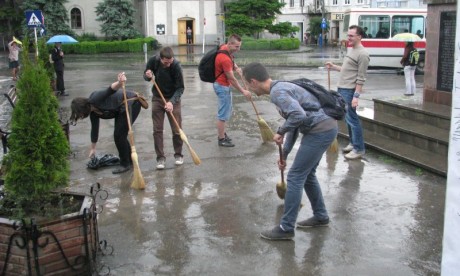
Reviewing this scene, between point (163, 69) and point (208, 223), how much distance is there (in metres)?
2.84

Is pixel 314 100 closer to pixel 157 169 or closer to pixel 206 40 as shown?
pixel 157 169

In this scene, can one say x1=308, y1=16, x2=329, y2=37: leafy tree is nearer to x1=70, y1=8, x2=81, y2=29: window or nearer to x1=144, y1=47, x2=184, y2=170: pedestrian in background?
x1=70, y1=8, x2=81, y2=29: window

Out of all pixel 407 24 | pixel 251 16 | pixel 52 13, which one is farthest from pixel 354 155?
pixel 52 13

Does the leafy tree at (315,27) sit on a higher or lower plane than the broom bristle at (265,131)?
higher

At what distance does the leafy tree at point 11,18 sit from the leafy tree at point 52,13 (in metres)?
2.10

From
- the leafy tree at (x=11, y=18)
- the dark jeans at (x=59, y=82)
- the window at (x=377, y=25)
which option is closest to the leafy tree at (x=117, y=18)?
the leafy tree at (x=11, y=18)

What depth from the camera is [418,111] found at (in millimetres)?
8625

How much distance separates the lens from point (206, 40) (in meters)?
51.3

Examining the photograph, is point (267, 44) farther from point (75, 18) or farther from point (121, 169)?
point (121, 169)

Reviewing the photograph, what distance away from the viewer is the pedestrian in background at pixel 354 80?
7.57m

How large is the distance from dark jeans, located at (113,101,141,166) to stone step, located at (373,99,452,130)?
4.43 metres

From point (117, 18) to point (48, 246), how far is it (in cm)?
4430

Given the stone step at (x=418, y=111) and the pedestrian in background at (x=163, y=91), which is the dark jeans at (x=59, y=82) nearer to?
the pedestrian in background at (x=163, y=91)

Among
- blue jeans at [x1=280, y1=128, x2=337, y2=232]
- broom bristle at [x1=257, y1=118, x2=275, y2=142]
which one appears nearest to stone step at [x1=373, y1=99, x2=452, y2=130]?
broom bristle at [x1=257, y1=118, x2=275, y2=142]
